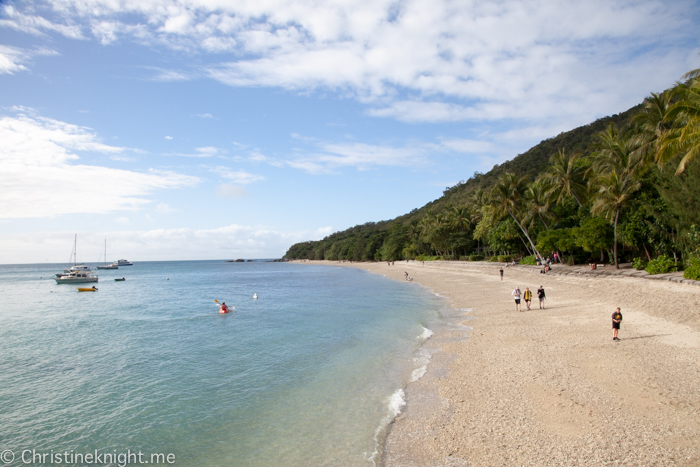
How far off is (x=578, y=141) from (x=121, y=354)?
107 m

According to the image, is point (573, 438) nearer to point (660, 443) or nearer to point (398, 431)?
point (660, 443)

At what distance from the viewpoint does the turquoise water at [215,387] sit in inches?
307

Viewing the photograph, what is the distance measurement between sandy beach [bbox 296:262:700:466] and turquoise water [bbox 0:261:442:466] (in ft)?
3.59

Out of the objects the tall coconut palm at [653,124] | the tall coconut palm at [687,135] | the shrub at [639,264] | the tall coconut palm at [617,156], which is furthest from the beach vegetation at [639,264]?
the tall coconut palm at [687,135]

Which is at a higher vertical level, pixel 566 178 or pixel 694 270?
pixel 566 178

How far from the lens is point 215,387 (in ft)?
36.7

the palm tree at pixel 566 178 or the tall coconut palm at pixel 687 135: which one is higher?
the palm tree at pixel 566 178

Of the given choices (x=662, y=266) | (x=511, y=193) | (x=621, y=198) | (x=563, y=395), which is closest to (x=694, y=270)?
(x=662, y=266)

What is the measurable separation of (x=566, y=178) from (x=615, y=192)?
9.09 meters

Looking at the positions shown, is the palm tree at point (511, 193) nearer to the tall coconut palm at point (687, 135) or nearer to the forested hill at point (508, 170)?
the tall coconut palm at point (687, 135)

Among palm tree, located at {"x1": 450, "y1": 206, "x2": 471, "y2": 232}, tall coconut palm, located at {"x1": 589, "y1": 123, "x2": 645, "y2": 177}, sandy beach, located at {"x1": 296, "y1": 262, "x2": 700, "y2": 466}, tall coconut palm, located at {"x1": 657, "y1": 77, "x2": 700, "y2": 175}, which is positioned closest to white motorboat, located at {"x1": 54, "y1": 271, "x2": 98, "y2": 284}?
palm tree, located at {"x1": 450, "y1": 206, "x2": 471, "y2": 232}

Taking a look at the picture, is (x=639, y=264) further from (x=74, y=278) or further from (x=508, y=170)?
(x=508, y=170)

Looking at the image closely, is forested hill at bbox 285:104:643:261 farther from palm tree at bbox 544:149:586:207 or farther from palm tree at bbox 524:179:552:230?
palm tree at bbox 544:149:586:207

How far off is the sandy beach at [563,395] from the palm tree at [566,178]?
21.8 meters
